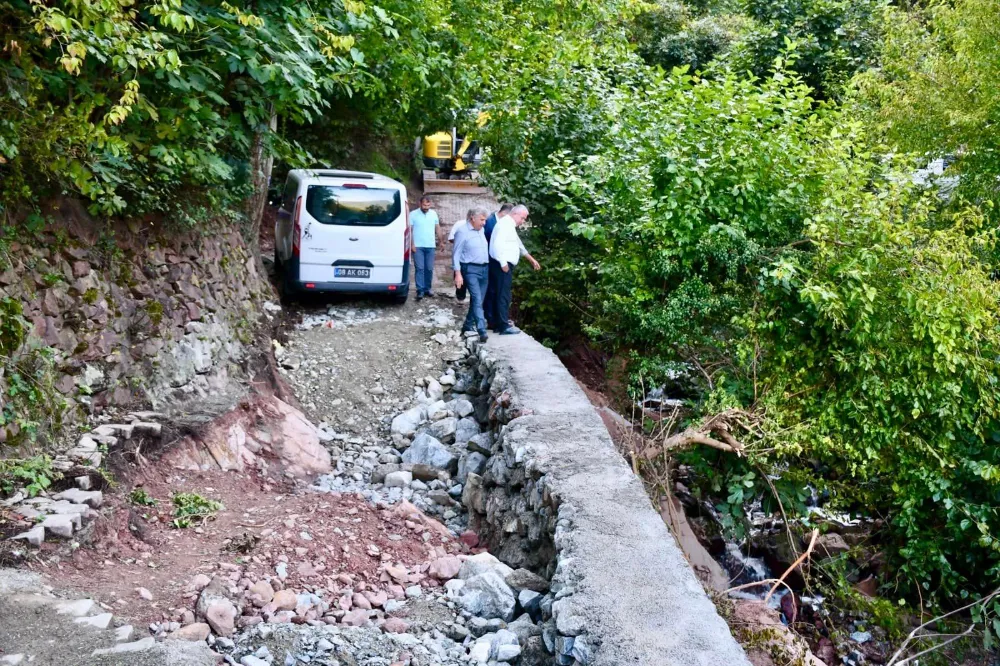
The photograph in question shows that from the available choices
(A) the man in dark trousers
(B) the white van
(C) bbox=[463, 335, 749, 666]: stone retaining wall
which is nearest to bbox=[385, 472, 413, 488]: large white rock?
(C) bbox=[463, 335, 749, 666]: stone retaining wall

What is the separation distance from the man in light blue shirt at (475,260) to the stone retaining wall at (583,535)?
5.87 ft

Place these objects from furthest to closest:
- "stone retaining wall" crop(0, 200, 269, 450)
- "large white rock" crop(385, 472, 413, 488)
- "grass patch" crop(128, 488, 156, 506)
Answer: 1. "large white rock" crop(385, 472, 413, 488)
2. "stone retaining wall" crop(0, 200, 269, 450)
3. "grass patch" crop(128, 488, 156, 506)

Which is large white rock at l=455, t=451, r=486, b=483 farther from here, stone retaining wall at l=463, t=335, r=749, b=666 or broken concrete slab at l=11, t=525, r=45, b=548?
broken concrete slab at l=11, t=525, r=45, b=548

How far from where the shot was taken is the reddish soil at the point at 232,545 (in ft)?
17.5

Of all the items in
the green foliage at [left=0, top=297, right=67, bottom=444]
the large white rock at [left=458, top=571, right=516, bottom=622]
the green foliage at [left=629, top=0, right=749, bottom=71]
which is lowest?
the large white rock at [left=458, top=571, right=516, bottom=622]

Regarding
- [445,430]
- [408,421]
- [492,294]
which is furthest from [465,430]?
[492,294]

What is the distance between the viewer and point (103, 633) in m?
4.62

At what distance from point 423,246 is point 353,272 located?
63.7 inches

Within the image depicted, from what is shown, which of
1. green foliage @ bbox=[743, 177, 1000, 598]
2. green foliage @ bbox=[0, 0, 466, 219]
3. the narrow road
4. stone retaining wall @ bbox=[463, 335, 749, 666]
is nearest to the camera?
stone retaining wall @ bbox=[463, 335, 749, 666]

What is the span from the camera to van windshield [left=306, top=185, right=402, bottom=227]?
488 inches

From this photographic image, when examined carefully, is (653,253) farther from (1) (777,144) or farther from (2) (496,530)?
(2) (496,530)

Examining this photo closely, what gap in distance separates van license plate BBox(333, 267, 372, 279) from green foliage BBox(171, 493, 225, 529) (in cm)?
587

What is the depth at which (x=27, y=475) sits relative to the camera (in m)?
5.99

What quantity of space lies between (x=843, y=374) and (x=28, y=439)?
704cm
